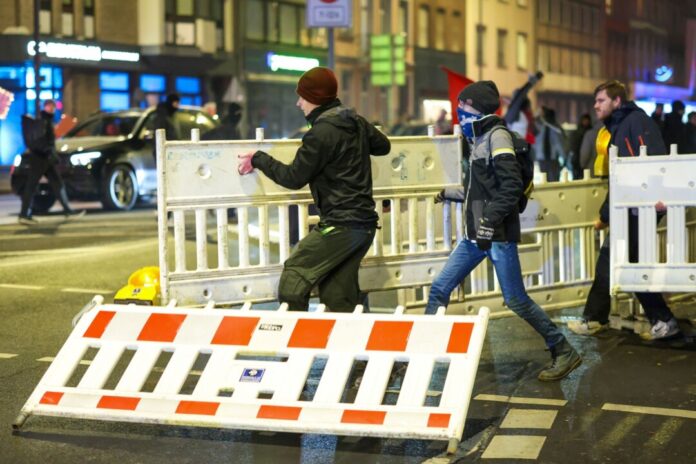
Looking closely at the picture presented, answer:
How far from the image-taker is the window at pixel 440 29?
63156mm

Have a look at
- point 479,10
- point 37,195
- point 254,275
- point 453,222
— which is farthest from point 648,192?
point 479,10

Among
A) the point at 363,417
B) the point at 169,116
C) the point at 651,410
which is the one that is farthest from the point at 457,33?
the point at 363,417

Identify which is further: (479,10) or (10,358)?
(479,10)

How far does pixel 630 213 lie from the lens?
866 cm

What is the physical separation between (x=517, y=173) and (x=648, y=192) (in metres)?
1.57

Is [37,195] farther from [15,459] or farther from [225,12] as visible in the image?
[225,12]

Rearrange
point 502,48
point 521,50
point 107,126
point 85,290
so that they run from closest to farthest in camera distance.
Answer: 1. point 85,290
2. point 107,126
3. point 502,48
4. point 521,50

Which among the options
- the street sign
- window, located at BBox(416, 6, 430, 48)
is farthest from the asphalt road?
window, located at BBox(416, 6, 430, 48)

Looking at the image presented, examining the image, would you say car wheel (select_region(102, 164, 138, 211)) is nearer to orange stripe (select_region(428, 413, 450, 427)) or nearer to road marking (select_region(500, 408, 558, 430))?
road marking (select_region(500, 408, 558, 430))

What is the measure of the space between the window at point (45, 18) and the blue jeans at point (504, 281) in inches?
1285

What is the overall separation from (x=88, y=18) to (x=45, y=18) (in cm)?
211

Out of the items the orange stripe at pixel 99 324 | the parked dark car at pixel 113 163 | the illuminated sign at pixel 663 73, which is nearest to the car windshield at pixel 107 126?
the parked dark car at pixel 113 163

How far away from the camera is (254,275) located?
8094 mm

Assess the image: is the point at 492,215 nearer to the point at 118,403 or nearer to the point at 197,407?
the point at 197,407
